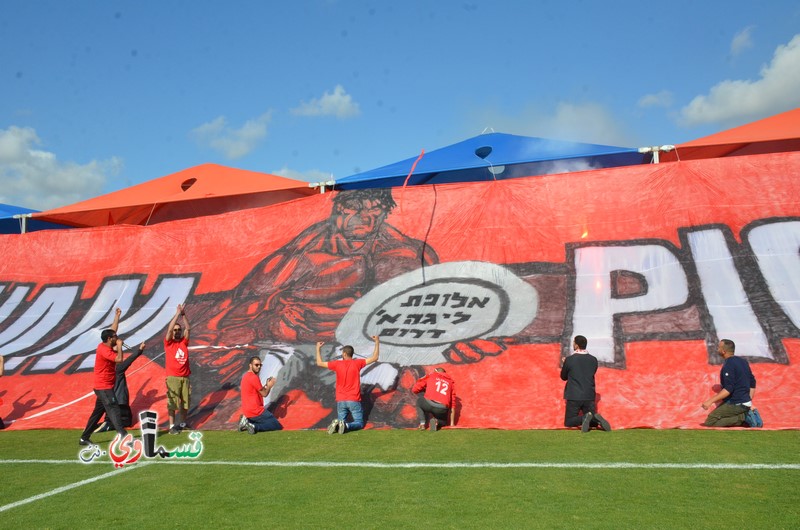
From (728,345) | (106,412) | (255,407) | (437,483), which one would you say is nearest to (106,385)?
(106,412)

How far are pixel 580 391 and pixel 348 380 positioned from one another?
4.00 meters


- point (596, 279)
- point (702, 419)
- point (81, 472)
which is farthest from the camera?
point (596, 279)

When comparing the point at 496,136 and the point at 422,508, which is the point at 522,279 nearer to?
the point at 496,136

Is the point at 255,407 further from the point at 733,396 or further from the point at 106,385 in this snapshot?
the point at 733,396

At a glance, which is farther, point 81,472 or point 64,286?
point 64,286

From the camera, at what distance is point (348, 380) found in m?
12.5

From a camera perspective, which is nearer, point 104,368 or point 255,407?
point 104,368

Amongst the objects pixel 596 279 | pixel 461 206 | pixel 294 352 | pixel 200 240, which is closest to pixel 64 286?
pixel 200 240

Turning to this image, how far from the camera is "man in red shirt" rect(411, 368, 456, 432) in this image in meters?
12.1

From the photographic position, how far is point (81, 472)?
30.8 ft

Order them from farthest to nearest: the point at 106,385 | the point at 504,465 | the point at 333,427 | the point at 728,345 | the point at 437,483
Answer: the point at 106,385 < the point at 333,427 < the point at 728,345 < the point at 504,465 < the point at 437,483

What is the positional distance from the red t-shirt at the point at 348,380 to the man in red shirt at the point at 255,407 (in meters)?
1.27

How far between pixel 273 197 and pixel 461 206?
24.9 ft

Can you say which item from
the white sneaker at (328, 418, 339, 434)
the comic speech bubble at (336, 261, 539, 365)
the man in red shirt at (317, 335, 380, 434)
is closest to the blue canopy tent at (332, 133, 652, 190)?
the comic speech bubble at (336, 261, 539, 365)
